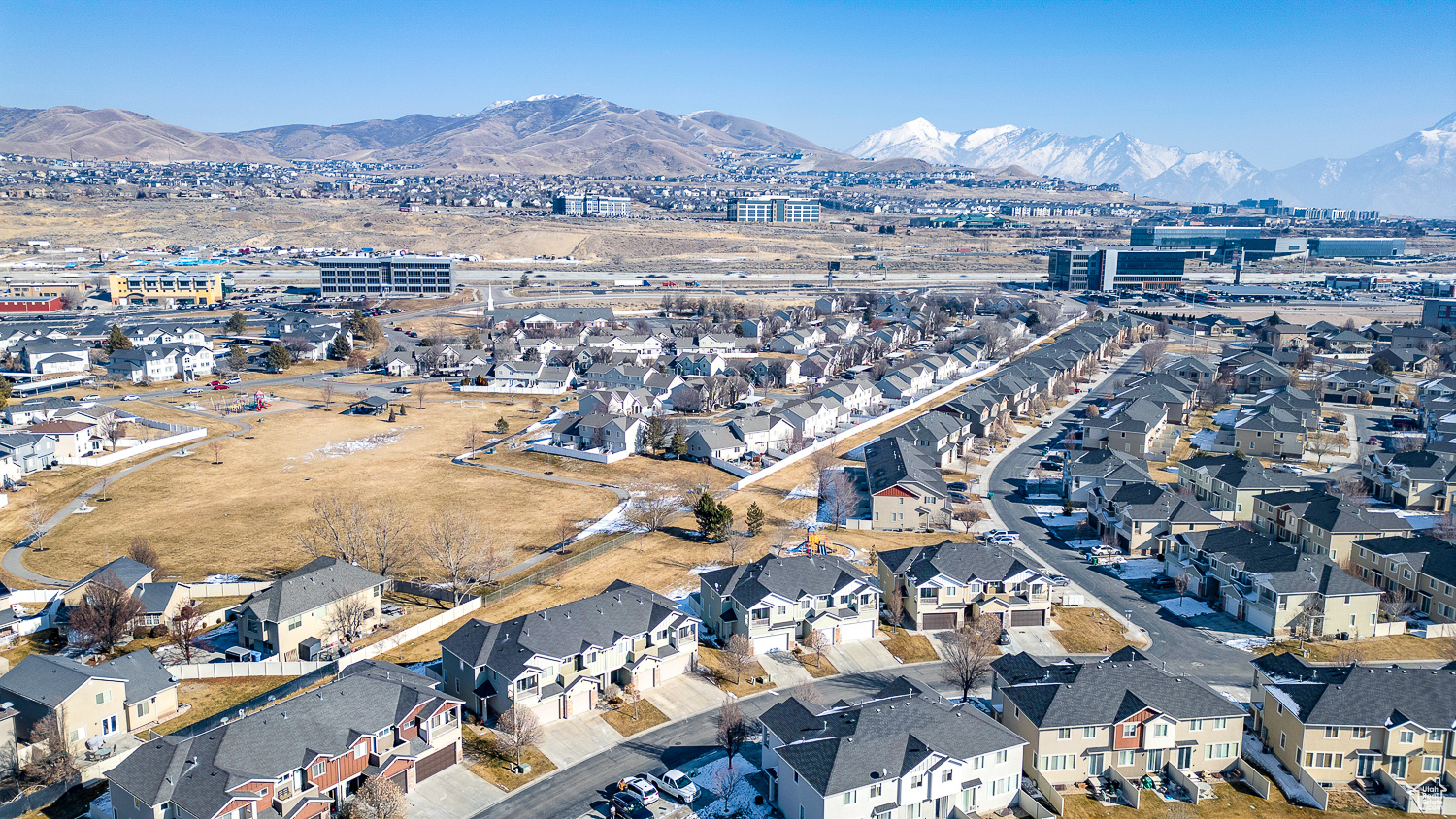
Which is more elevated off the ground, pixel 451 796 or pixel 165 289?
pixel 165 289

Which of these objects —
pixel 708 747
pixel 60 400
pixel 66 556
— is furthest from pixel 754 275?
pixel 708 747

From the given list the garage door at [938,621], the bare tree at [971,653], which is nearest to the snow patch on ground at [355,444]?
the garage door at [938,621]

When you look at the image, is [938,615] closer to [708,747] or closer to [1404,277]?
[708,747]

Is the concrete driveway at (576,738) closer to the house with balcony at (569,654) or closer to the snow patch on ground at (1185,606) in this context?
the house with balcony at (569,654)

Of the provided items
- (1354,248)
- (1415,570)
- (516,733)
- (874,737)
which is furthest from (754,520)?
(1354,248)

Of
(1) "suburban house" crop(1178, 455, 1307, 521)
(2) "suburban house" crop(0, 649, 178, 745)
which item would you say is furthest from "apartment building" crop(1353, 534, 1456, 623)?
(2) "suburban house" crop(0, 649, 178, 745)

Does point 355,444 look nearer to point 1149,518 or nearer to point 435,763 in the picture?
point 435,763
